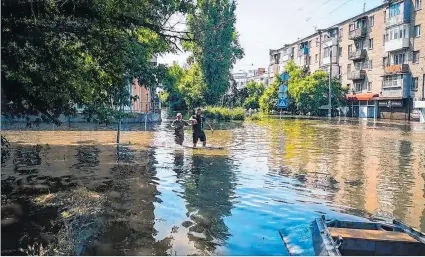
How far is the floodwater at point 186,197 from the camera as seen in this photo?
6.09 meters

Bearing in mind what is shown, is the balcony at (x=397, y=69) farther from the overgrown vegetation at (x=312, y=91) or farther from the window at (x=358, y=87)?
the overgrown vegetation at (x=312, y=91)

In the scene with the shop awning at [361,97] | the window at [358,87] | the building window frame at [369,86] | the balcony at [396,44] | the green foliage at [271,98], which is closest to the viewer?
the balcony at [396,44]

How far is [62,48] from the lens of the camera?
28.8ft

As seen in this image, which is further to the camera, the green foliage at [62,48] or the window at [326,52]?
the window at [326,52]

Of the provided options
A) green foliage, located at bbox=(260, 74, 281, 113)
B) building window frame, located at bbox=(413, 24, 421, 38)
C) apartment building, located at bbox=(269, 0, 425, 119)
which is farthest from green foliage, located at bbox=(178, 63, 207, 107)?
building window frame, located at bbox=(413, 24, 421, 38)

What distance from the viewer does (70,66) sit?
9.05 meters

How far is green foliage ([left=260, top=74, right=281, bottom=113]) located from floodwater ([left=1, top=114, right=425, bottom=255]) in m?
54.2

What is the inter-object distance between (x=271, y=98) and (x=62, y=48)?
64.2 meters

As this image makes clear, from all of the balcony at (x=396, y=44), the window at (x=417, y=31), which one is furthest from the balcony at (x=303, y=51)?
the window at (x=417, y=31)

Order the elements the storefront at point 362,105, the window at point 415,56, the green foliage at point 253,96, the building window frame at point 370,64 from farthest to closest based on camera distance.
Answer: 1. the green foliage at point 253,96
2. the building window frame at point 370,64
3. the storefront at point 362,105
4. the window at point 415,56

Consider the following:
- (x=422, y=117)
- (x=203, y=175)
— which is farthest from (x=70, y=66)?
(x=422, y=117)

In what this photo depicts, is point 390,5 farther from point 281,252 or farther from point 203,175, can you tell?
point 281,252

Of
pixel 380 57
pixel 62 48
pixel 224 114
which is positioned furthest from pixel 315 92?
pixel 62 48

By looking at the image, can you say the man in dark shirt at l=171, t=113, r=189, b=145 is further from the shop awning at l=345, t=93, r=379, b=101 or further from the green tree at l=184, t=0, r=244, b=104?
the shop awning at l=345, t=93, r=379, b=101
